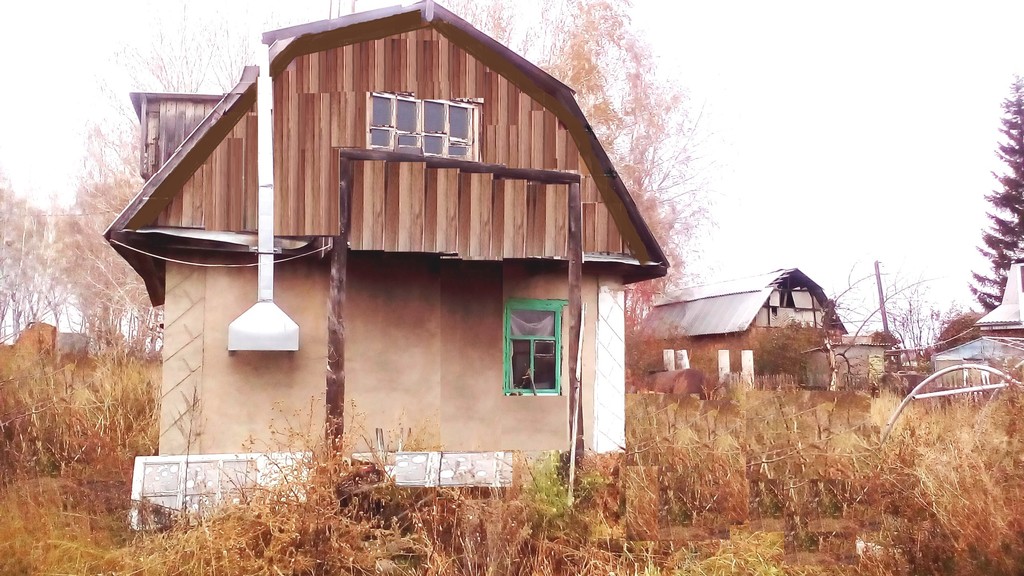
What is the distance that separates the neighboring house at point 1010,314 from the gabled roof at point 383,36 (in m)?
27.3

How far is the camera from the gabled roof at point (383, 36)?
9.34 m

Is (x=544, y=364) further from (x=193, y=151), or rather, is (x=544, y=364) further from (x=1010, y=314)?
(x=1010, y=314)

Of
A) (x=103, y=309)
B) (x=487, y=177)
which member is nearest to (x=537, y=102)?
(x=487, y=177)

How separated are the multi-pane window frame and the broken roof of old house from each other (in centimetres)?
2222

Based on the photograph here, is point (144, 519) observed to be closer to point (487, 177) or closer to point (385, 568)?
point (385, 568)

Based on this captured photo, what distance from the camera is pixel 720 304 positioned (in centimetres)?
3338

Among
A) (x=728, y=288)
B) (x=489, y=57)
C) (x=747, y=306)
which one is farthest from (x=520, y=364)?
(x=728, y=288)

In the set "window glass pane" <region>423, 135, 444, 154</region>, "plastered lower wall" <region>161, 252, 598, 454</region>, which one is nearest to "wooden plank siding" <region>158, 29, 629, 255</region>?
"window glass pane" <region>423, 135, 444, 154</region>

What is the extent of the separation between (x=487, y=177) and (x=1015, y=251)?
38.1m

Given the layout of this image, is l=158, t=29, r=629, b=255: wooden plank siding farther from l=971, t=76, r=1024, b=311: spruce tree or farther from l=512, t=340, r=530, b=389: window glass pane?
l=971, t=76, r=1024, b=311: spruce tree

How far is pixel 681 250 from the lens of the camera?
87.7ft

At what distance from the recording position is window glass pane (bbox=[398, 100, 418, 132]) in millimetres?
10266

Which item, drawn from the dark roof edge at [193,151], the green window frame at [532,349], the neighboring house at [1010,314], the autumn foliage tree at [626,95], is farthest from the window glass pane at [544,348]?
the neighboring house at [1010,314]

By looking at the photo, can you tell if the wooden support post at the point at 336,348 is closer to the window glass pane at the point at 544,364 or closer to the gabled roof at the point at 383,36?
the gabled roof at the point at 383,36
